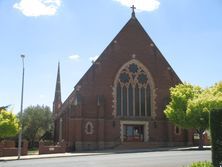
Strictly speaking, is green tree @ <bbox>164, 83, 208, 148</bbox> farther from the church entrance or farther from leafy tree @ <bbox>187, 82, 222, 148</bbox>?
the church entrance

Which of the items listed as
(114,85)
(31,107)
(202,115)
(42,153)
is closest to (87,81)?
(114,85)

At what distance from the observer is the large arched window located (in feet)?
161

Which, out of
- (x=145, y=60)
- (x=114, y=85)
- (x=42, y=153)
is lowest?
(x=42, y=153)

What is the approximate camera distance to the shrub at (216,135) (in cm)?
1522

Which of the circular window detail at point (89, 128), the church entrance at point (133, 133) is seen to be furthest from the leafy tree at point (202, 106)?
the circular window detail at point (89, 128)

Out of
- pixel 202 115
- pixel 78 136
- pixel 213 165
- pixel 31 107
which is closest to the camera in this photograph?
pixel 213 165

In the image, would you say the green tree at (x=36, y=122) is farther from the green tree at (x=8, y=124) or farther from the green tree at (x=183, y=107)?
the green tree at (x=183, y=107)

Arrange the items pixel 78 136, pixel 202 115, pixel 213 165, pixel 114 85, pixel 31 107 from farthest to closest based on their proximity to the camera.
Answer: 1. pixel 31 107
2. pixel 114 85
3. pixel 78 136
4. pixel 202 115
5. pixel 213 165

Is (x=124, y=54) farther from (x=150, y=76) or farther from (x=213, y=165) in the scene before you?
(x=213, y=165)

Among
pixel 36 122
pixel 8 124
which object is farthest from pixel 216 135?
pixel 36 122

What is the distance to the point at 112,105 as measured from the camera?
48.3 metres

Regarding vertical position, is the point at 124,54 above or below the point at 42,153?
above

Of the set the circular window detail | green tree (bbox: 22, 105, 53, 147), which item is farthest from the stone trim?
green tree (bbox: 22, 105, 53, 147)

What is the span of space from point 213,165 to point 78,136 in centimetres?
3202
